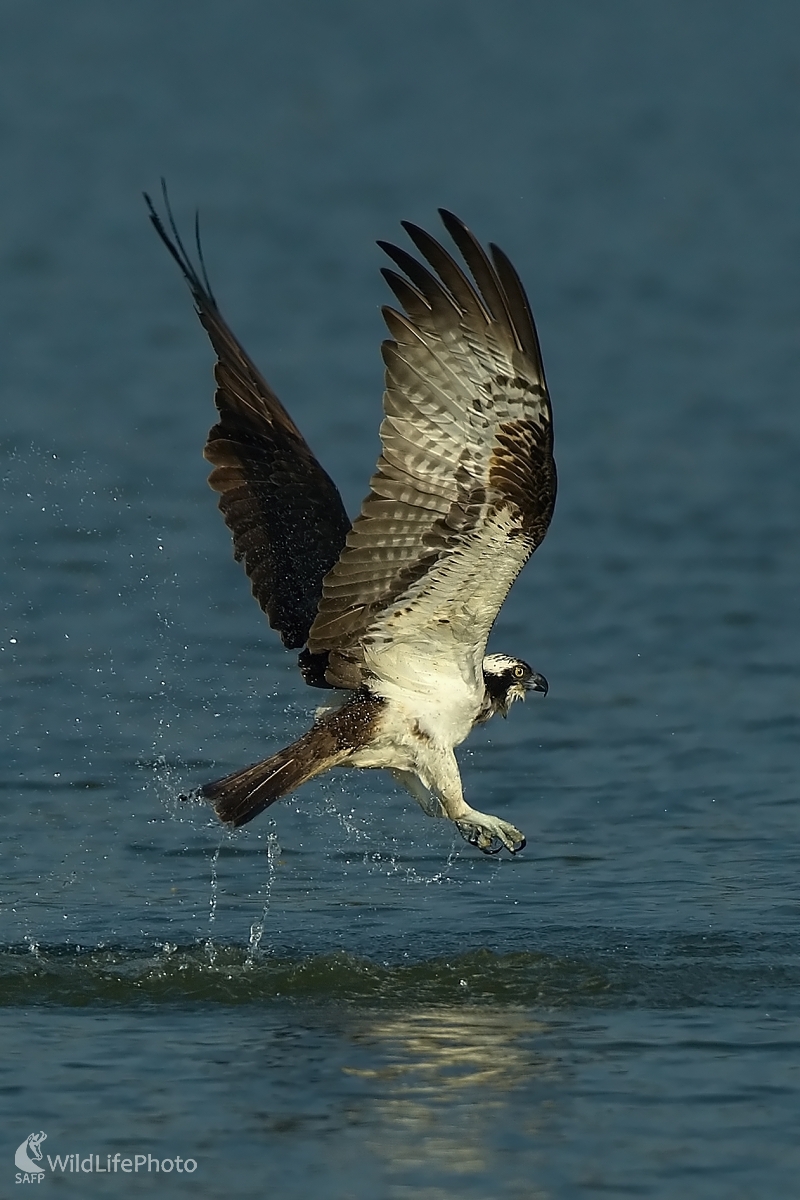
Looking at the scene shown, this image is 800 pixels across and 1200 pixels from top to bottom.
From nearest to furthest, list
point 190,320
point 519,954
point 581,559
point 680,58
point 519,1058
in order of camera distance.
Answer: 1. point 519,1058
2. point 519,954
3. point 581,559
4. point 190,320
5. point 680,58

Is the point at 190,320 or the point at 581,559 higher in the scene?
the point at 190,320

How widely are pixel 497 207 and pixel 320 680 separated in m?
15.7

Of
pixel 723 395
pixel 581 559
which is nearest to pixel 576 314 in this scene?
pixel 723 395

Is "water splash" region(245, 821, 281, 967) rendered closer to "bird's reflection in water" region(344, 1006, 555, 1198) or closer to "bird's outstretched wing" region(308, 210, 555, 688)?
"bird's reflection in water" region(344, 1006, 555, 1198)

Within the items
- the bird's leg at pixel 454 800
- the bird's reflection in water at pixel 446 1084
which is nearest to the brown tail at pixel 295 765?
the bird's leg at pixel 454 800

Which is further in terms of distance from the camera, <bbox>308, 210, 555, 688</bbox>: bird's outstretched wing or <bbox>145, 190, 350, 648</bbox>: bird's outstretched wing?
<bbox>145, 190, 350, 648</bbox>: bird's outstretched wing

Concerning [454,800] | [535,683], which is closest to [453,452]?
[454,800]

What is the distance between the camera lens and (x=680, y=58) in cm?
3050

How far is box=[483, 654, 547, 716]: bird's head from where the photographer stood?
981 centimetres

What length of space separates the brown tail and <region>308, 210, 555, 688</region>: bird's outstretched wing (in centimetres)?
58

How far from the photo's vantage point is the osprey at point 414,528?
318 inches

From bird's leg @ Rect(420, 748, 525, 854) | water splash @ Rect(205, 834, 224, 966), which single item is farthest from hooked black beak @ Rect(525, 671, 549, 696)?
water splash @ Rect(205, 834, 224, 966)

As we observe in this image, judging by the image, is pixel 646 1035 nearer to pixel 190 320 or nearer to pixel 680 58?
pixel 190 320

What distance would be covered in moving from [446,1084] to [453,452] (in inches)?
89.1
